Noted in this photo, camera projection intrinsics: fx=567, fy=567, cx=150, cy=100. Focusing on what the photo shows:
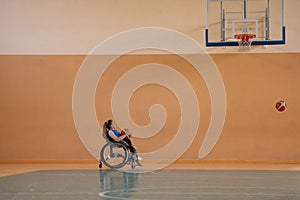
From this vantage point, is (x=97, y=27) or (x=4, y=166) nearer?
(x=4, y=166)

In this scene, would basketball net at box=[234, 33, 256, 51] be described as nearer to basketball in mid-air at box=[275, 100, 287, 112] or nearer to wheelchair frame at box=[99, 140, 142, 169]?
basketball in mid-air at box=[275, 100, 287, 112]

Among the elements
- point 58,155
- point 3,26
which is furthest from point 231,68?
point 3,26

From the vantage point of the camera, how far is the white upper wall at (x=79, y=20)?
36.3ft

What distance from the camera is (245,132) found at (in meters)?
10.9

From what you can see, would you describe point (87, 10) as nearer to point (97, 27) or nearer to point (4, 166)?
point (97, 27)

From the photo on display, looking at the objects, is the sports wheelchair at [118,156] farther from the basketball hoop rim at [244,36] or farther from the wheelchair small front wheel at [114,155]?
the basketball hoop rim at [244,36]

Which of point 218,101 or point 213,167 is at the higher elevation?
point 218,101

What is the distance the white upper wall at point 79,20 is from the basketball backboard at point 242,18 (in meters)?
0.27

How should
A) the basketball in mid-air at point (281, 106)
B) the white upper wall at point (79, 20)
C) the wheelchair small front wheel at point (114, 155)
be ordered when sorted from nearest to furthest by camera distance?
the wheelchair small front wheel at point (114, 155)
the basketball in mid-air at point (281, 106)
the white upper wall at point (79, 20)

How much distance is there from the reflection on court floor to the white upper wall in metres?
3.12


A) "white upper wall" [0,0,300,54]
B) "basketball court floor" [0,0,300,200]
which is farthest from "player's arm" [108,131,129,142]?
"white upper wall" [0,0,300,54]

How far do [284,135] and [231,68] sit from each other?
1628 mm

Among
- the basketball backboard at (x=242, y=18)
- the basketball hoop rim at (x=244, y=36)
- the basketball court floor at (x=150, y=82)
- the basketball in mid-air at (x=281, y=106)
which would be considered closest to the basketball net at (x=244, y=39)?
the basketball hoop rim at (x=244, y=36)

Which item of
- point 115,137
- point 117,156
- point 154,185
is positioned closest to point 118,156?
point 117,156
